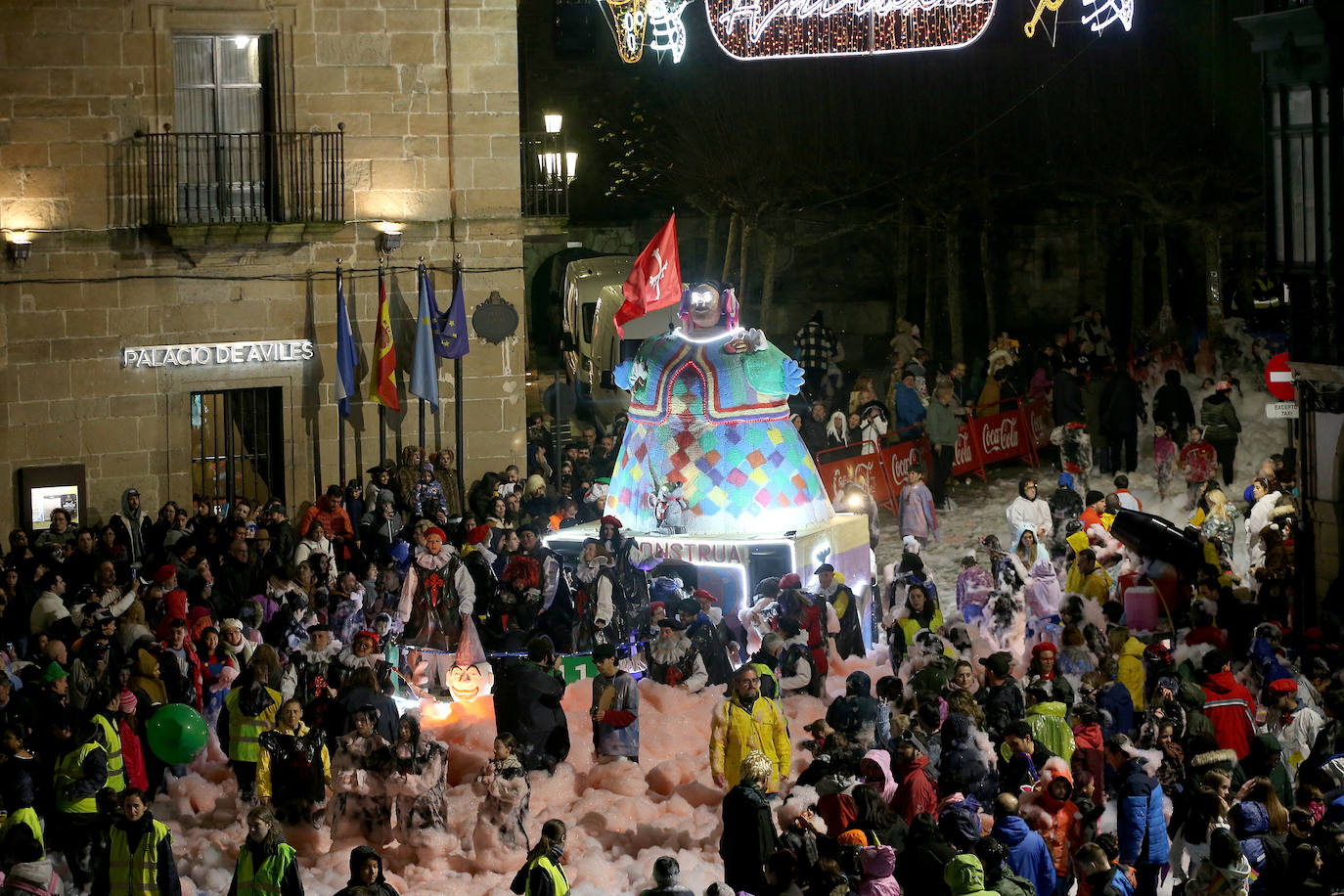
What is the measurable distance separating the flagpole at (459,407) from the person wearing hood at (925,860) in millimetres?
14037

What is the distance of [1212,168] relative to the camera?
3400 cm

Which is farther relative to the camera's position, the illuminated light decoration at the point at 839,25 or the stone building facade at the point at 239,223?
the stone building facade at the point at 239,223

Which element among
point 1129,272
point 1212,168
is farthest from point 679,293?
point 1129,272

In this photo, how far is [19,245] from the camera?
22531 mm

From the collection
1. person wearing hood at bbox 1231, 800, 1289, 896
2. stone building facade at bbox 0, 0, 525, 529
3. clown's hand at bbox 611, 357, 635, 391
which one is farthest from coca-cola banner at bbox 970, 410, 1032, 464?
person wearing hood at bbox 1231, 800, 1289, 896

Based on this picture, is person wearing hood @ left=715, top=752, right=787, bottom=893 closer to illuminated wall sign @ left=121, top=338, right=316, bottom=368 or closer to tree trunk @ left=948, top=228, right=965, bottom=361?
illuminated wall sign @ left=121, top=338, right=316, bottom=368

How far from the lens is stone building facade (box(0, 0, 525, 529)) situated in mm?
22828

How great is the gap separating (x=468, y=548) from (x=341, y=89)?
8.38m

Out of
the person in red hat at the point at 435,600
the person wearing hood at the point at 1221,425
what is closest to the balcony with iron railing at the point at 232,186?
the person in red hat at the point at 435,600

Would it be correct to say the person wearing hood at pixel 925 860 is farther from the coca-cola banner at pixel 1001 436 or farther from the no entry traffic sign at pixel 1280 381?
the coca-cola banner at pixel 1001 436

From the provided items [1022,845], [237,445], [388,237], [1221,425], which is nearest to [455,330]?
[388,237]

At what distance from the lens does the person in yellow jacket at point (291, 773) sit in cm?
1273

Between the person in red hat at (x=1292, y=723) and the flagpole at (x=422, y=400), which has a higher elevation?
the flagpole at (x=422, y=400)

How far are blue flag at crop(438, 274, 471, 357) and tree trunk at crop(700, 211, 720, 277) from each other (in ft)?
50.7
